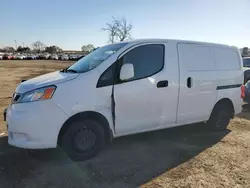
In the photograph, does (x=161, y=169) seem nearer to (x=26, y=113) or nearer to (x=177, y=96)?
(x=177, y=96)

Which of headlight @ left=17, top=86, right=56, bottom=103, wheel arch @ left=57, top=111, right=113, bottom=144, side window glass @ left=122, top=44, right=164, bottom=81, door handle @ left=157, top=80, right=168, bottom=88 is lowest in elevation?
wheel arch @ left=57, top=111, right=113, bottom=144

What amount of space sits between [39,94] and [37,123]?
41 centimetres

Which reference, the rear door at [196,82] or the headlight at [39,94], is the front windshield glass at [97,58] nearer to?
the headlight at [39,94]

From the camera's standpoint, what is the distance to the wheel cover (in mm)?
3979

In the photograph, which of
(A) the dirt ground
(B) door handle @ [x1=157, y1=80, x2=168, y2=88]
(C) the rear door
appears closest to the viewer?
(A) the dirt ground

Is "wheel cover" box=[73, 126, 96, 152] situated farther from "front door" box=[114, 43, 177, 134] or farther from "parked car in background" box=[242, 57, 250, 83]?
"parked car in background" box=[242, 57, 250, 83]

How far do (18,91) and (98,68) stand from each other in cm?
126

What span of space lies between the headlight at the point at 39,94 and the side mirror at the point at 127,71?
1.06 metres

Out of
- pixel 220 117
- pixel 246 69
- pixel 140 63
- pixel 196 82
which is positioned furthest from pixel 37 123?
pixel 246 69

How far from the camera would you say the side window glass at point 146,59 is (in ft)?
14.2

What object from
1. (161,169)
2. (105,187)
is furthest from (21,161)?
(161,169)

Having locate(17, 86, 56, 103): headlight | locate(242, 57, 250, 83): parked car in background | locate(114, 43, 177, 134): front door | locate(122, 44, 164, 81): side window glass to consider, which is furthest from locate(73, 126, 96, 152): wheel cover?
locate(242, 57, 250, 83): parked car in background

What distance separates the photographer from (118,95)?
411cm

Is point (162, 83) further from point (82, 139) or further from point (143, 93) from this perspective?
point (82, 139)
